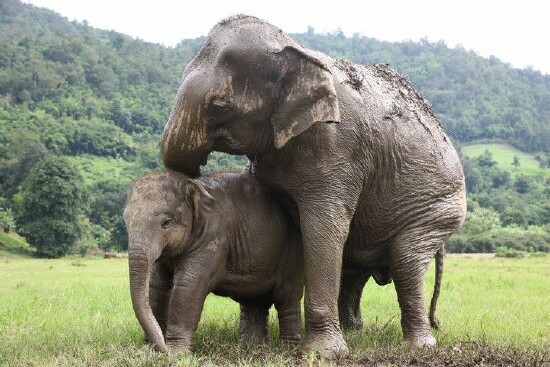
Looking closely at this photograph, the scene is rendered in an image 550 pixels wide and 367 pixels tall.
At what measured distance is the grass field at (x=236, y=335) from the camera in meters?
5.76

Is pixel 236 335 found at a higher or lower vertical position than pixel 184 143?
lower

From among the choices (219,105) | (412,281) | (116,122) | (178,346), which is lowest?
(116,122)

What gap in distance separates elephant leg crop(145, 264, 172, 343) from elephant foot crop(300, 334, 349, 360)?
4.19 feet

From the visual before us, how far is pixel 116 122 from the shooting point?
93250mm

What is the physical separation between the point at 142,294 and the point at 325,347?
1.52 meters

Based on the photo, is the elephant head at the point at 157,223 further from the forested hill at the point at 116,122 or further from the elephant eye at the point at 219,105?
the forested hill at the point at 116,122

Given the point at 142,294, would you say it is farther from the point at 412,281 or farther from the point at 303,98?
the point at 412,281

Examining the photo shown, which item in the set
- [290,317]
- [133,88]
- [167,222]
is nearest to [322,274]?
[290,317]

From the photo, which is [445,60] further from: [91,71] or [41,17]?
[41,17]

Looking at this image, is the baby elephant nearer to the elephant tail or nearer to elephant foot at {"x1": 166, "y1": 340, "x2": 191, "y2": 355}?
elephant foot at {"x1": 166, "y1": 340, "x2": 191, "y2": 355}

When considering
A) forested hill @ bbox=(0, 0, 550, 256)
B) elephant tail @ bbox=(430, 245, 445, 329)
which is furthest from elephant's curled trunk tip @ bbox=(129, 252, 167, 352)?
forested hill @ bbox=(0, 0, 550, 256)

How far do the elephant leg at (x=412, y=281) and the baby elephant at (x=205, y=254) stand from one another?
88 centimetres

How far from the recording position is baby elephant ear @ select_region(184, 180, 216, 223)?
6.19 metres

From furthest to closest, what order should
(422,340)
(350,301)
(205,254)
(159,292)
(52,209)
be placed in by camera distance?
(52,209)
(350,301)
(422,340)
(159,292)
(205,254)
